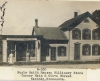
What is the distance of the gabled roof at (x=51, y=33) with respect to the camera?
4.12ft

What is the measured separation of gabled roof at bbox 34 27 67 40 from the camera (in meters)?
Answer: 1.26

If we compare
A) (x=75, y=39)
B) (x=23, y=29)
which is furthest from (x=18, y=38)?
(x=75, y=39)

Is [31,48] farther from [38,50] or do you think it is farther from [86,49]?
[86,49]

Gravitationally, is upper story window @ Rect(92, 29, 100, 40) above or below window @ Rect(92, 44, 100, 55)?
above

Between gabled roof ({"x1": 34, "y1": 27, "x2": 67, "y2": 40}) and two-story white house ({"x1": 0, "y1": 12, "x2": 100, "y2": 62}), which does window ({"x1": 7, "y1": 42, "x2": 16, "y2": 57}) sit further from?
gabled roof ({"x1": 34, "y1": 27, "x2": 67, "y2": 40})

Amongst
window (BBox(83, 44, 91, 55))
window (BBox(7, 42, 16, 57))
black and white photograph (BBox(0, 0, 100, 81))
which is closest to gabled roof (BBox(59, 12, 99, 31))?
black and white photograph (BBox(0, 0, 100, 81))

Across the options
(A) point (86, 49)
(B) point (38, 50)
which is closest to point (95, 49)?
(A) point (86, 49)

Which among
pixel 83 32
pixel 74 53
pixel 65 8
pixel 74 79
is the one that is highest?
pixel 65 8

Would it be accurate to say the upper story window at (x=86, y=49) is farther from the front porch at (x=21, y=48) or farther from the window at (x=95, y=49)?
the front porch at (x=21, y=48)

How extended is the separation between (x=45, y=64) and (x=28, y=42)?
133 millimetres

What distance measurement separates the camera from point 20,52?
1262mm

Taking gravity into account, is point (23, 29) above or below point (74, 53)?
above

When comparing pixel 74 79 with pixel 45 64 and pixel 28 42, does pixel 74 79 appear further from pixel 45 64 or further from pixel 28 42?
pixel 28 42

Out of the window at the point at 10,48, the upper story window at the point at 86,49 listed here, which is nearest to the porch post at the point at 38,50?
the window at the point at 10,48
